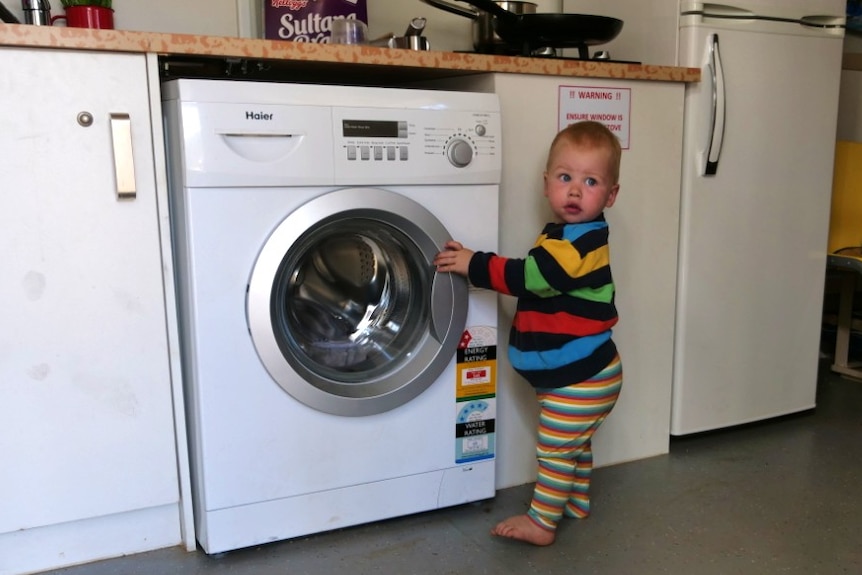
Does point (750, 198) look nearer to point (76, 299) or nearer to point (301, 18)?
point (301, 18)

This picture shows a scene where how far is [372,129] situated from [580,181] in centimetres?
40

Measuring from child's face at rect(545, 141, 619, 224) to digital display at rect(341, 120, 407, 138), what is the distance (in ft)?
0.99

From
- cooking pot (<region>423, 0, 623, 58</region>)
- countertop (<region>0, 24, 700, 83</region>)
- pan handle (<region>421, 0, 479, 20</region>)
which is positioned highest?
pan handle (<region>421, 0, 479, 20</region>)

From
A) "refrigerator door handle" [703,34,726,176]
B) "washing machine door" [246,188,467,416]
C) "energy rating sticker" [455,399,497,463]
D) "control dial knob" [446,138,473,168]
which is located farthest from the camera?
"refrigerator door handle" [703,34,726,176]

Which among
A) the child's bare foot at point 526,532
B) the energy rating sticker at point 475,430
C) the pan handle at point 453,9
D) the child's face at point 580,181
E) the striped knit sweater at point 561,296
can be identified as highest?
the pan handle at point 453,9

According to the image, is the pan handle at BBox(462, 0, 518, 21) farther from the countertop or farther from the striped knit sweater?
the striped knit sweater

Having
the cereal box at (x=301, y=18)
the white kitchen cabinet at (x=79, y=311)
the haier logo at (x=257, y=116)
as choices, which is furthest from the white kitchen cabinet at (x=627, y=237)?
the white kitchen cabinet at (x=79, y=311)

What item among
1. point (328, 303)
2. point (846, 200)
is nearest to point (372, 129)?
point (328, 303)

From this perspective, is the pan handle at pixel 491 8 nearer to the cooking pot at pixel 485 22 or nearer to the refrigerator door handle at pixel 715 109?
the cooking pot at pixel 485 22

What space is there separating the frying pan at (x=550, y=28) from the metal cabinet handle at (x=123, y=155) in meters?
0.74

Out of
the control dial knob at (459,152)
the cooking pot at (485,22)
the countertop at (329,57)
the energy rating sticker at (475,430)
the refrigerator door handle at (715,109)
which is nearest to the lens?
the countertop at (329,57)

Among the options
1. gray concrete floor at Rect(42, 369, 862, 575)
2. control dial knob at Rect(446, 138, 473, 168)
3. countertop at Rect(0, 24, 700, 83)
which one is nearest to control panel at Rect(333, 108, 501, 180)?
control dial knob at Rect(446, 138, 473, 168)

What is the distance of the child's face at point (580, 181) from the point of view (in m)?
1.47

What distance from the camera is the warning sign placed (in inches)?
66.4
